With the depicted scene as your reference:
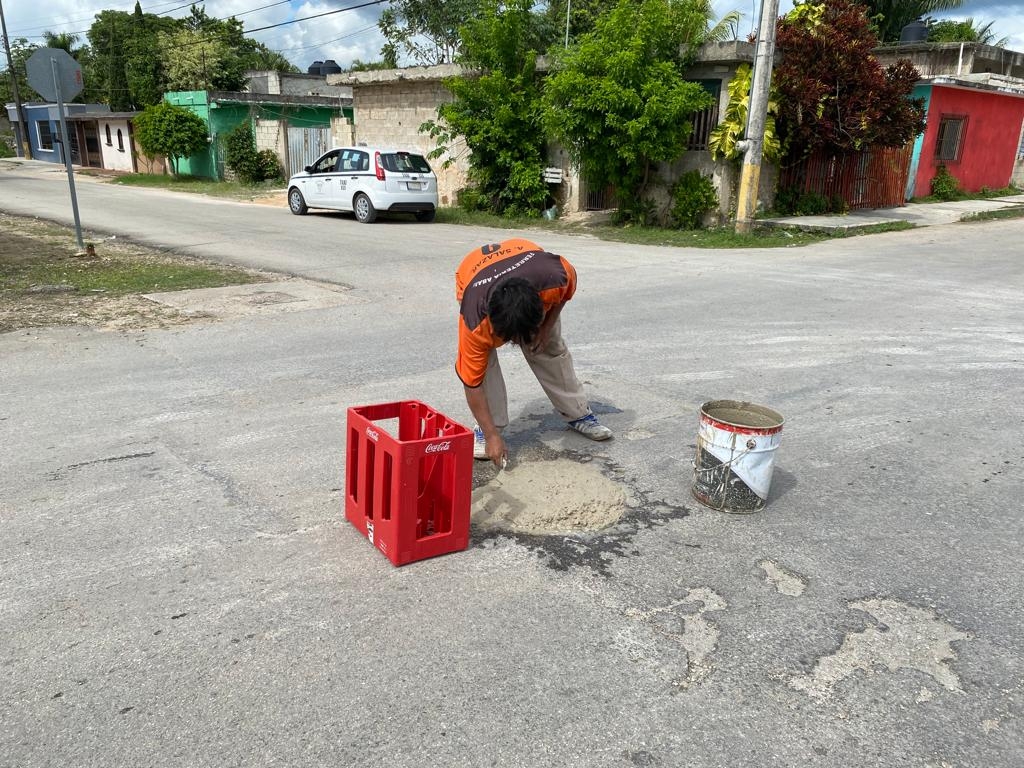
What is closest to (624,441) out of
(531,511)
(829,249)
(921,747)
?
(531,511)

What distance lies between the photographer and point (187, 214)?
18.4m

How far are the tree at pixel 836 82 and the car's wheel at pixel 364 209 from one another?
28.3 feet

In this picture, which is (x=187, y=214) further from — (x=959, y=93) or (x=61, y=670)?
(x=959, y=93)

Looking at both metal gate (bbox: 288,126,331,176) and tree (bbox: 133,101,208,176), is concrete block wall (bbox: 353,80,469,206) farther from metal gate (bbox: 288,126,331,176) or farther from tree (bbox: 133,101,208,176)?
tree (bbox: 133,101,208,176)

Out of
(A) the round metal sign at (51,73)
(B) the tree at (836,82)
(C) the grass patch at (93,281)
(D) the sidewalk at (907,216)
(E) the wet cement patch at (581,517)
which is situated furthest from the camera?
(D) the sidewalk at (907,216)

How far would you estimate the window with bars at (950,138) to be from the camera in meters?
21.5

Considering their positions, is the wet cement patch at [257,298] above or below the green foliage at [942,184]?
below

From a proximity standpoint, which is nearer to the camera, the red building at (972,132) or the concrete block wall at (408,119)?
the red building at (972,132)

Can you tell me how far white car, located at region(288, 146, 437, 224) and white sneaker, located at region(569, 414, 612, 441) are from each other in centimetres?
1339

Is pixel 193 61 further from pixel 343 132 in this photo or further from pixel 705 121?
pixel 705 121

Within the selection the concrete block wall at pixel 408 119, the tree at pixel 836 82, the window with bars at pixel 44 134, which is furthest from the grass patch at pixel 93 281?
the window with bars at pixel 44 134

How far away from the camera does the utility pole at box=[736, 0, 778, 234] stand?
1340 centimetres

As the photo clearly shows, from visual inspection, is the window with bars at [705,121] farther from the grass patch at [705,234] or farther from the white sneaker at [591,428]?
the white sneaker at [591,428]

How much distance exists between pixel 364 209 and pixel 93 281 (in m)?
8.44
